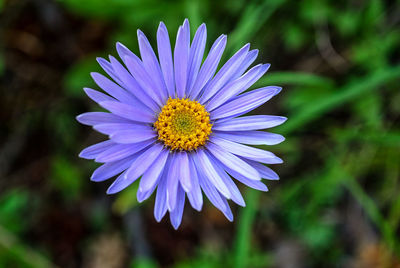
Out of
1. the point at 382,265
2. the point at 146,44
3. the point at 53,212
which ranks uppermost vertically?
the point at 146,44

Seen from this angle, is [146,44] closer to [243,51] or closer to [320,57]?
[243,51]

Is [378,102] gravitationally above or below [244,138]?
above

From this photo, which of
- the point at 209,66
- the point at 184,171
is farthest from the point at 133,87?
the point at 184,171

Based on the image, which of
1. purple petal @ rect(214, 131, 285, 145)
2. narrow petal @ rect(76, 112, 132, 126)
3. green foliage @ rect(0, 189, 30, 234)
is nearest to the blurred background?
green foliage @ rect(0, 189, 30, 234)

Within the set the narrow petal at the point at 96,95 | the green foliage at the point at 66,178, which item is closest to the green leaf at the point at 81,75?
the green foliage at the point at 66,178

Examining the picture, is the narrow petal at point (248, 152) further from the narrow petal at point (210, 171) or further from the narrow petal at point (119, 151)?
the narrow petal at point (119, 151)

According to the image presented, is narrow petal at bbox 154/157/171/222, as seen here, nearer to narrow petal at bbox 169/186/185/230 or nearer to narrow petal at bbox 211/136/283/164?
narrow petal at bbox 169/186/185/230

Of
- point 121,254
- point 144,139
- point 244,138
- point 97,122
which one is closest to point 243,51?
point 244,138

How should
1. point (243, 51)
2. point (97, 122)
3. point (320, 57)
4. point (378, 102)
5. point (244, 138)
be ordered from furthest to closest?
point (320, 57) → point (378, 102) → point (244, 138) → point (243, 51) → point (97, 122)
